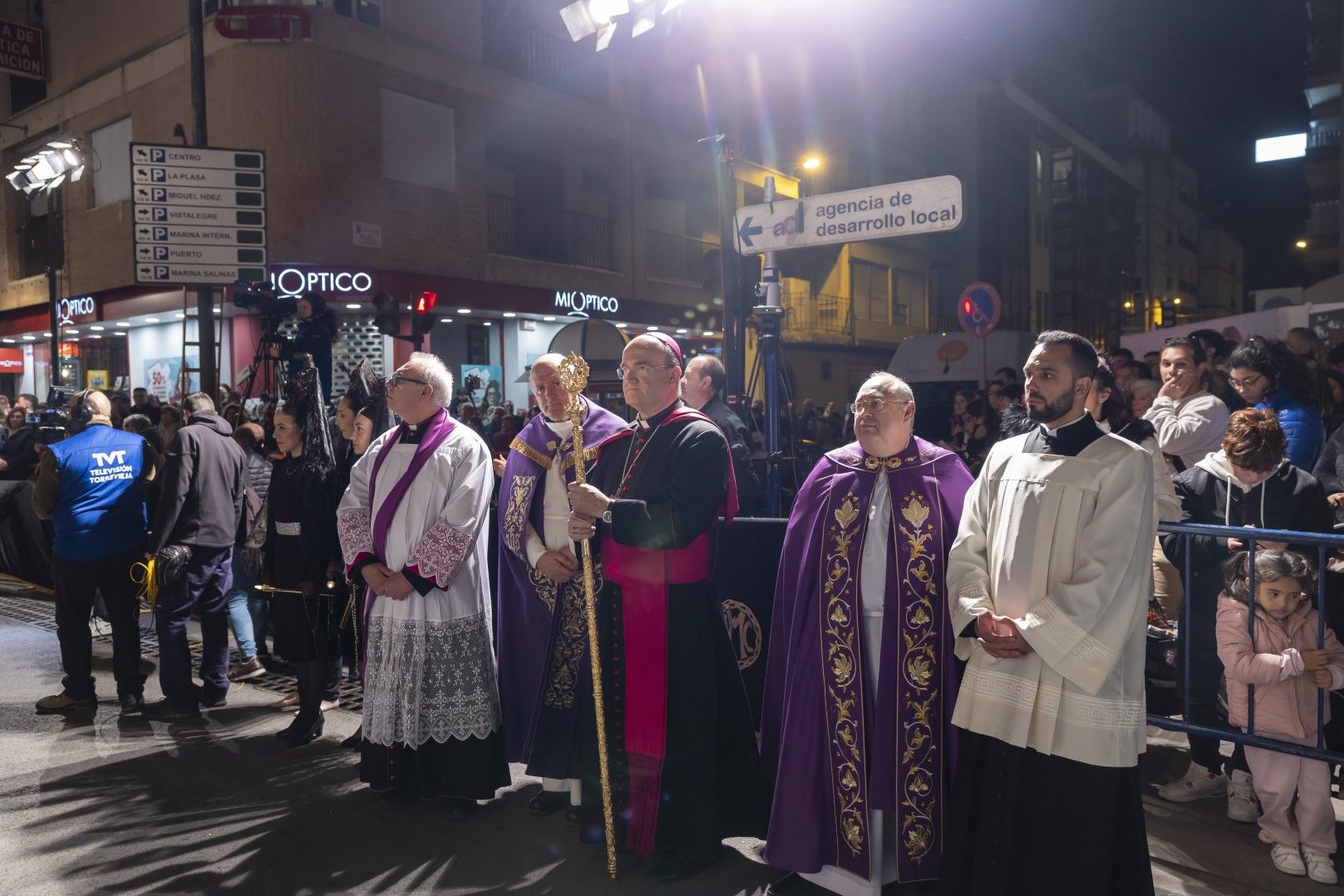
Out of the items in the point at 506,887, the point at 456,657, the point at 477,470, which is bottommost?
the point at 506,887

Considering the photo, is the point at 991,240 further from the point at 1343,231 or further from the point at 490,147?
the point at 490,147

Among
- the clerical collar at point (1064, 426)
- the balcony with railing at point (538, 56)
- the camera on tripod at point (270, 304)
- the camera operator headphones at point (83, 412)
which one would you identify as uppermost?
the balcony with railing at point (538, 56)

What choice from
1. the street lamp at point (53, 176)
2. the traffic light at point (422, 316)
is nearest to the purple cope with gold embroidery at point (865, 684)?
the traffic light at point (422, 316)

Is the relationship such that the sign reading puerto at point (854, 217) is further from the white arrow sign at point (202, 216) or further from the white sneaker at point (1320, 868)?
the white arrow sign at point (202, 216)

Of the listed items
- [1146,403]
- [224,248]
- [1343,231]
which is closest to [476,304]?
[224,248]

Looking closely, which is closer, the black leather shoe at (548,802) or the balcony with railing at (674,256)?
the black leather shoe at (548,802)

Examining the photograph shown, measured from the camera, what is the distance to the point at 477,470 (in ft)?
15.1

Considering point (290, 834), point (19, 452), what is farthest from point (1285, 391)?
point (19, 452)

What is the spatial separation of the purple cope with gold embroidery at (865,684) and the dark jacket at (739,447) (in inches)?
78.8

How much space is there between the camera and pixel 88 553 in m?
6.05

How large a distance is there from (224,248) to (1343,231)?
2343 cm

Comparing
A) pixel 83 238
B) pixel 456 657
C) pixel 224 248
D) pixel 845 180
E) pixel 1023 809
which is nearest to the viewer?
pixel 1023 809

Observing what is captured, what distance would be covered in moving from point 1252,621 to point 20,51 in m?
24.7

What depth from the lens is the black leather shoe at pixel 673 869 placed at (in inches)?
150
